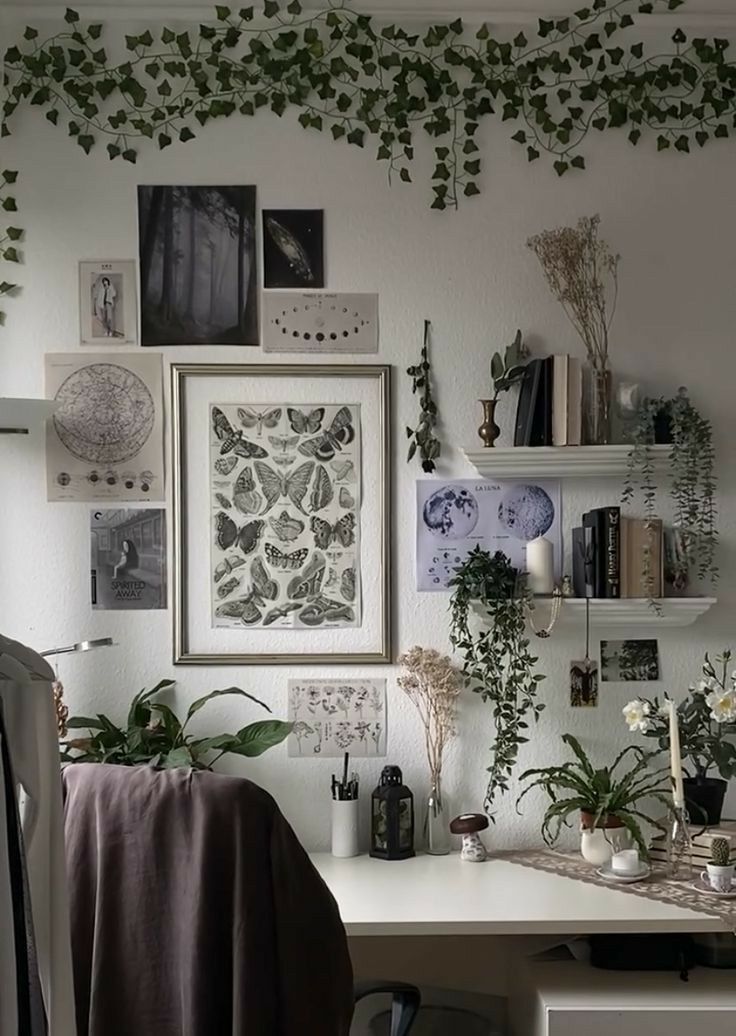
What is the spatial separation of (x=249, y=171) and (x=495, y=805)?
1.62 metres

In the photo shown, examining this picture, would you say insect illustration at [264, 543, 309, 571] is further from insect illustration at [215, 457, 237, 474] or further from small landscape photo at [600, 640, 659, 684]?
small landscape photo at [600, 640, 659, 684]

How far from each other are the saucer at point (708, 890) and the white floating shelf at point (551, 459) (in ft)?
3.03

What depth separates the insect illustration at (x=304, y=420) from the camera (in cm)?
273

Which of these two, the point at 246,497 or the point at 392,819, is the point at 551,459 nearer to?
the point at 246,497

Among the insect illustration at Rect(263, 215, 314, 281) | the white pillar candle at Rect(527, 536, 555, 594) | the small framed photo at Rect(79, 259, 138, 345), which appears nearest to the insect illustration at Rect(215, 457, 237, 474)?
the small framed photo at Rect(79, 259, 138, 345)

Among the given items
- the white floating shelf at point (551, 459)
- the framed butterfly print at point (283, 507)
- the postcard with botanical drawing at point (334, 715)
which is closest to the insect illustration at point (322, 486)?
the framed butterfly print at point (283, 507)

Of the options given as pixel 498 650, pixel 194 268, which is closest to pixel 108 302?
pixel 194 268

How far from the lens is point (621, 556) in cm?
263

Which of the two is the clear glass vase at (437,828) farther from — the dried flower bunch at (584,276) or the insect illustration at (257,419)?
the dried flower bunch at (584,276)

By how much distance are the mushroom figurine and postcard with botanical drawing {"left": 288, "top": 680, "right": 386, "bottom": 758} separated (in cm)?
29

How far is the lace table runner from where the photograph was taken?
221cm

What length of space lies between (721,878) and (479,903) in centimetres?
49

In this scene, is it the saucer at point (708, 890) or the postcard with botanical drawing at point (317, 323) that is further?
the postcard with botanical drawing at point (317, 323)

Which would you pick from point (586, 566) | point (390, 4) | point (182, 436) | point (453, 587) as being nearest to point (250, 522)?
point (182, 436)
